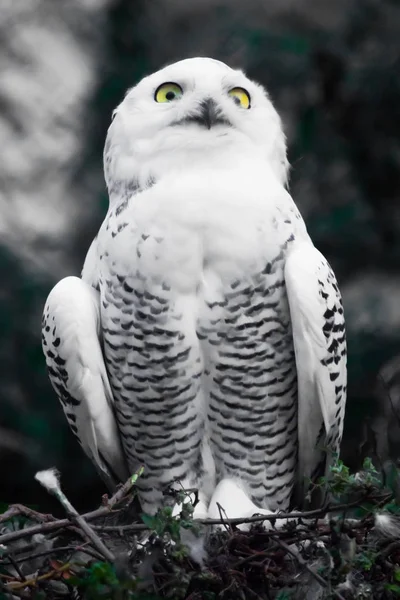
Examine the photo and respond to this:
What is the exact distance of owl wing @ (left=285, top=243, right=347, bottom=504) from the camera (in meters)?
2.09

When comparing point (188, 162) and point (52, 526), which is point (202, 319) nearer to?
point (188, 162)

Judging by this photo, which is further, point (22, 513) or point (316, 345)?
point (316, 345)

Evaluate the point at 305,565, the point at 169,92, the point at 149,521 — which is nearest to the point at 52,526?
the point at 149,521

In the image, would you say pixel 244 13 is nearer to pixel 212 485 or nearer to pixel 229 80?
pixel 229 80

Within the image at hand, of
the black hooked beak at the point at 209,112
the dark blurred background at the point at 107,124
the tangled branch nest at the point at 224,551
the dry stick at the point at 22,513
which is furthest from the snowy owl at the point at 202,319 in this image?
the dark blurred background at the point at 107,124

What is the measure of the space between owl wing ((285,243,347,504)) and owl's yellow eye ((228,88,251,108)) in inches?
15.5

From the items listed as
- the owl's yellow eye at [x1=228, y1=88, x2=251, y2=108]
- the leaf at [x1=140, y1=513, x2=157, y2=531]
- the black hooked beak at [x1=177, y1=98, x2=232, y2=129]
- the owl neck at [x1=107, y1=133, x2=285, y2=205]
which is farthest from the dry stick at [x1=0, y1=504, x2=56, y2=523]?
the owl's yellow eye at [x1=228, y1=88, x2=251, y2=108]

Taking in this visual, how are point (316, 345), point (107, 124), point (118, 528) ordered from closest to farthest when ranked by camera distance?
point (118, 528) → point (316, 345) → point (107, 124)

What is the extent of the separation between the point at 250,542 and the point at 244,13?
2.22 metres

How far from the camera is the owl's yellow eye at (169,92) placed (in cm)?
225

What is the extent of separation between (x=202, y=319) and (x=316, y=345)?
0.86 feet

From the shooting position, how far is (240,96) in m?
2.29

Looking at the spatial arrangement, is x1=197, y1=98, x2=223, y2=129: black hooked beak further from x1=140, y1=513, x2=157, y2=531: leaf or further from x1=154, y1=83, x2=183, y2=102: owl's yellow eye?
x1=140, y1=513, x2=157, y2=531: leaf

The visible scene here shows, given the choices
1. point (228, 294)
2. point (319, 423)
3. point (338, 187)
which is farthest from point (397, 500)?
point (338, 187)
